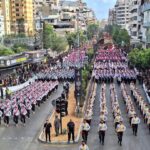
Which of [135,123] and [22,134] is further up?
[135,123]

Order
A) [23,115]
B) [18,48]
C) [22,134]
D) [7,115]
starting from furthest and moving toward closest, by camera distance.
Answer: [18,48], [23,115], [7,115], [22,134]

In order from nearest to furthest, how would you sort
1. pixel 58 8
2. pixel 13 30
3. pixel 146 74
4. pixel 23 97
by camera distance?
pixel 23 97, pixel 146 74, pixel 13 30, pixel 58 8

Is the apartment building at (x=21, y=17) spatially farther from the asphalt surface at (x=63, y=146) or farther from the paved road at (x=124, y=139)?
the paved road at (x=124, y=139)

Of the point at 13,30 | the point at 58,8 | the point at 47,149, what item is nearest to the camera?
the point at 47,149

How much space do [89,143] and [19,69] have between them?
35693mm

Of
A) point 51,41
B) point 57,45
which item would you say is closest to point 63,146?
point 51,41

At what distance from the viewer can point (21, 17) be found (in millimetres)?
146125

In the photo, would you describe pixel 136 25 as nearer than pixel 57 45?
No

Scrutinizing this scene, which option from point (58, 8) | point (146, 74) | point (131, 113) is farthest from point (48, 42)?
point (58, 8)

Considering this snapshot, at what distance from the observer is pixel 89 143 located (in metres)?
24.3

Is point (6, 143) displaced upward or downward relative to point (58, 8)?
downward

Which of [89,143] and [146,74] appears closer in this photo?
[89,143]

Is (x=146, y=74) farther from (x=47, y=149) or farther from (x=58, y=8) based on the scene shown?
(x=58, y=8)

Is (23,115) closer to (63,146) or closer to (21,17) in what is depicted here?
(63,146)
